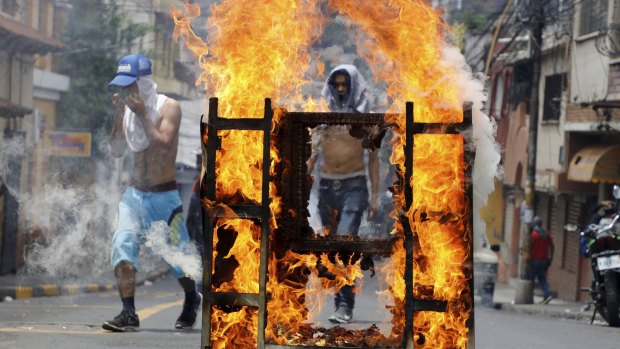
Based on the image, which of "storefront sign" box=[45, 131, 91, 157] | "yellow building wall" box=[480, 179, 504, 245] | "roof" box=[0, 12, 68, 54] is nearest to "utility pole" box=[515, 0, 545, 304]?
"storefront sign" box=[45, 131, 91, 157]

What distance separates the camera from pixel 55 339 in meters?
7.06

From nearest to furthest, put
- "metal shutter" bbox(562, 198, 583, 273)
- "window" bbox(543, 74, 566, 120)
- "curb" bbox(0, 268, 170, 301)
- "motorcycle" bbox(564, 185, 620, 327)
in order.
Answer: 1. "motorcycle" bbox(564, 185, 620, 327)
2. "curb" bbox(0, 268, 170, 301)
3. "metal shutter" bbox(562, 198, 583, 273)
4. "window" bbox(543, 74, 566, 120)

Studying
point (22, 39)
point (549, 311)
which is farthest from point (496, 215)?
point (22, 39)

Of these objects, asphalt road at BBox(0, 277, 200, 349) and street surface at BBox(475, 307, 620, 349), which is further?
street surface at BBox(475, 307, 620, 349)

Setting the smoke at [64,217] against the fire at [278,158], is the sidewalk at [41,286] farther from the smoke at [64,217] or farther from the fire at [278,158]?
the fire at [278,158]

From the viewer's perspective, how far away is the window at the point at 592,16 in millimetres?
19969

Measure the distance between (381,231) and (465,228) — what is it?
55.9 inches

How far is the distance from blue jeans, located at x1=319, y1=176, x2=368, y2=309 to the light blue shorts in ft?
3.76

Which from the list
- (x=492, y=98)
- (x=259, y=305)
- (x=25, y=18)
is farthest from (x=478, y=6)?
(x=259, y=305)

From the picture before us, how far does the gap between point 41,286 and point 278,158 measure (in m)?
11.6

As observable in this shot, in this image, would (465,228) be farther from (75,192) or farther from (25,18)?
(25,18)

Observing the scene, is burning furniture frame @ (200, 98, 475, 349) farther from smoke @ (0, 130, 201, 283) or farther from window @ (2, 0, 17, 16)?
window @ (2, 0, 17, 16)

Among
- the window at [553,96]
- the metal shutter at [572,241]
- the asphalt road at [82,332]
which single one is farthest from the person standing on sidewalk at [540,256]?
the asphalt road at [82,332]

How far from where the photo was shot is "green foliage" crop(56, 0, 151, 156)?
24.2m
